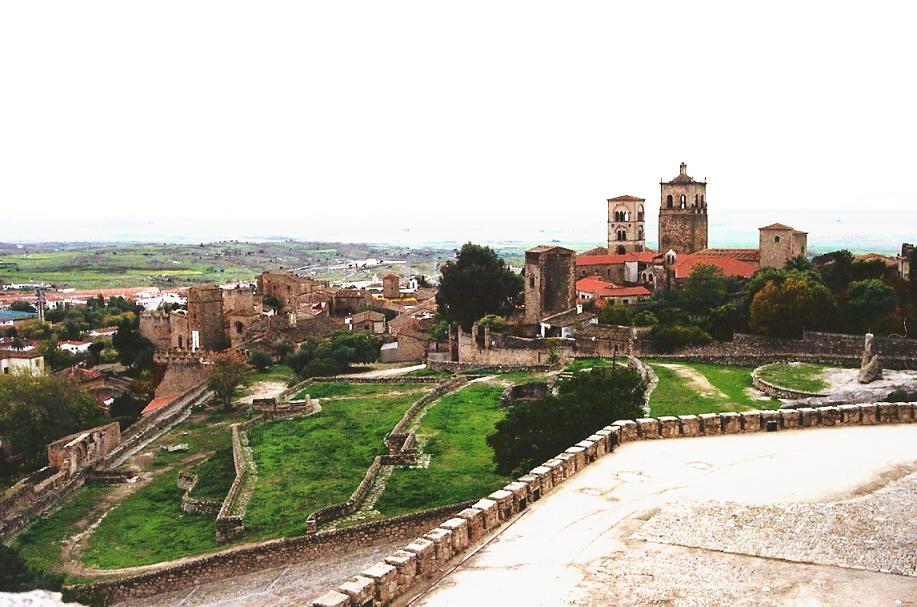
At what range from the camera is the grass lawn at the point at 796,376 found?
75.7 feet

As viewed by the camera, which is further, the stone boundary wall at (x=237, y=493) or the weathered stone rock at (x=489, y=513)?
the stone boundary wall at (x=237, y=493)

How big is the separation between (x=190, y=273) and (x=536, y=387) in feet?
412

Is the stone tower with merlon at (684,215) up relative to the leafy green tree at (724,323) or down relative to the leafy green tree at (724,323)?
up

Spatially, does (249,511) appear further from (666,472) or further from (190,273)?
(190,273)

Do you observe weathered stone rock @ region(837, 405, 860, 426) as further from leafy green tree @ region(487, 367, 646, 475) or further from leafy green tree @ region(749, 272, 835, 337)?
leafy green tree @ region(749, 272, 835, 337)

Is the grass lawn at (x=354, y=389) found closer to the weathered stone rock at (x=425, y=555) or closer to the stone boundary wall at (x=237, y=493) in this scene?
the stone boundary wall at (x=237, y=493)

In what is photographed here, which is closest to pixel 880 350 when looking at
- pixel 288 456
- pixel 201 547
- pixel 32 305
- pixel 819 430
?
pixel 819 430

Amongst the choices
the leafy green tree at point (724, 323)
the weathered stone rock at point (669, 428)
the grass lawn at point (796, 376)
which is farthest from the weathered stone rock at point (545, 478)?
the leafy green tree at point (724, 323)

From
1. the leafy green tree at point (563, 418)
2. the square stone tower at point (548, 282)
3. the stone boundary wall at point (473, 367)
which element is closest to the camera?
the leafy green tree at point (563, 418)

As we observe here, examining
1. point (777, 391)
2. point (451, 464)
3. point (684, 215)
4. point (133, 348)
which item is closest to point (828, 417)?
point (451, 464)

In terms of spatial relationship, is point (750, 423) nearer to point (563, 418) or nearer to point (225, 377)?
point (563, 418)

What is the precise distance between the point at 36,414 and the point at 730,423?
26148mm

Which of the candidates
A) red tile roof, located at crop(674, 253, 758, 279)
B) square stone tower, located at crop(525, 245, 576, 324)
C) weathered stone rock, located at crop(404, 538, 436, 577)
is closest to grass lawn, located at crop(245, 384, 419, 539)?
weathered stone rock, located at crop(404, 538, 436, 577)

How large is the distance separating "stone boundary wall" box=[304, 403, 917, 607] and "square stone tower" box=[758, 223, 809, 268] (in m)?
33.7
